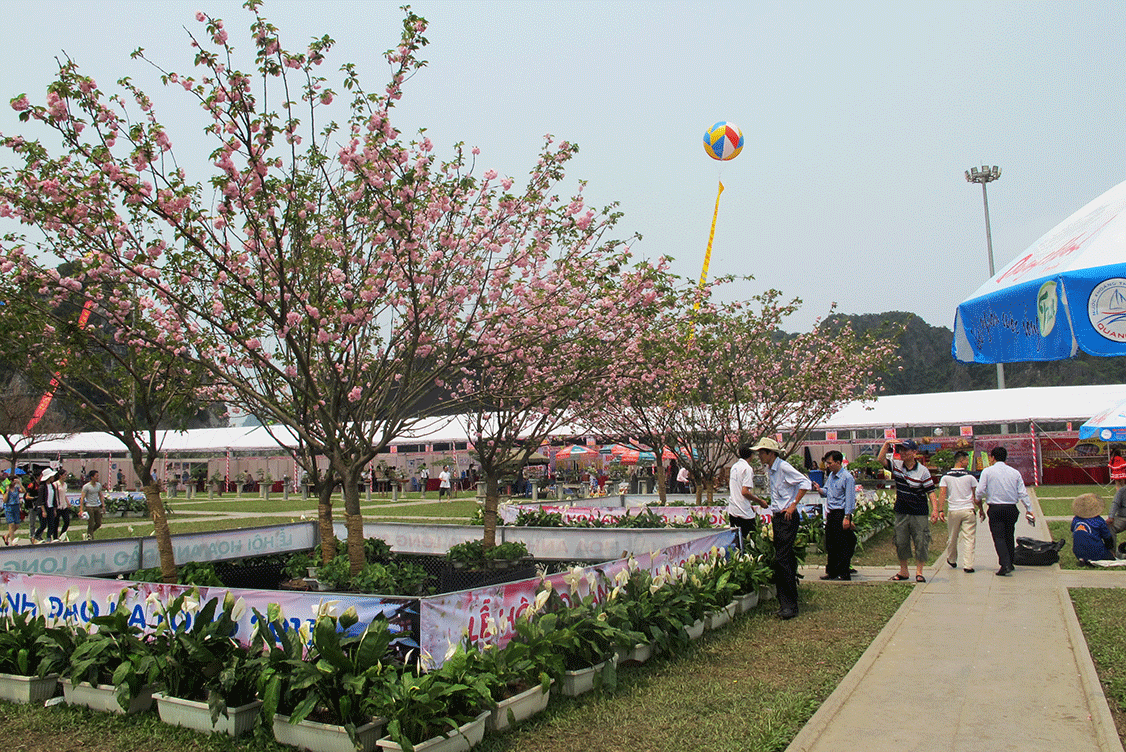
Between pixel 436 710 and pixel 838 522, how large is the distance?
25.1 ft

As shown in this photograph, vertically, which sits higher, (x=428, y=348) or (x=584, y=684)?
(x=428, y=348)

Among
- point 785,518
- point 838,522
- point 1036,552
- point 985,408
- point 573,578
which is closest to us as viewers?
point 573,578

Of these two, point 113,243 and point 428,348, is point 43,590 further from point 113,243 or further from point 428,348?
point 428,348

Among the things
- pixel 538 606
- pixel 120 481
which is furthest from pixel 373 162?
pixel 120 481

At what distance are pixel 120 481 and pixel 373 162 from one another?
42.4 meters

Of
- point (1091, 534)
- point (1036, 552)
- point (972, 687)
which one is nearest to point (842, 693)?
point (972, 687)

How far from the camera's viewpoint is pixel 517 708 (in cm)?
545

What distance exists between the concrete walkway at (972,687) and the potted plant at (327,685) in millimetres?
2423

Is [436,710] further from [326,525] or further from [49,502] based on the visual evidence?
[49,502]

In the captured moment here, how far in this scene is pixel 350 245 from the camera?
27.3 feet

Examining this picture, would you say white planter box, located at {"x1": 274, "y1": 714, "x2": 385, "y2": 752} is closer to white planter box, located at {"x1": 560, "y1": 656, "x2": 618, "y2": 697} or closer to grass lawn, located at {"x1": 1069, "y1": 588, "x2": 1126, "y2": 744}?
white planter box, located at {"x1": 560, "y1": 656, "x2": 618, "y2": 697}

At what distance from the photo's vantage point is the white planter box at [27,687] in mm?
6102

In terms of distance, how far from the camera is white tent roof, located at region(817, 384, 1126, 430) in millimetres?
34375

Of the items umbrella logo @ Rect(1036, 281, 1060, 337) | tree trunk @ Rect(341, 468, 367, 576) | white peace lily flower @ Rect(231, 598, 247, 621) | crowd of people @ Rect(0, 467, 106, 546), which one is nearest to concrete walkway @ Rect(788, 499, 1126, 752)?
umbrella logo @ Rect(1036, 281, 1060, 337)
